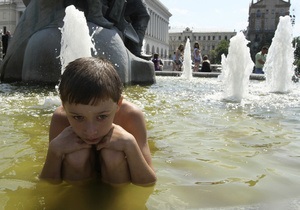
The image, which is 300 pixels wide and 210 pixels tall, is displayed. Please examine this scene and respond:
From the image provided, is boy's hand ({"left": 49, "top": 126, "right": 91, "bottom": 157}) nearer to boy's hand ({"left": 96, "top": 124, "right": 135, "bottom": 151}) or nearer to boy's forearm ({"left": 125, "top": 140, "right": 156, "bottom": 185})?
boy's hand ({"left": 96, "top": 124, "right": 135, "bottom": 151})

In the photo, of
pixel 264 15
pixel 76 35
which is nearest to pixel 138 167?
pixel 76 35

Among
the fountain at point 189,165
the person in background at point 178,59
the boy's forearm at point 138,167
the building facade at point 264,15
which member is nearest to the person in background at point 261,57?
the person in background at point 178,59

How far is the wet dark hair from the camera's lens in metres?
1.40

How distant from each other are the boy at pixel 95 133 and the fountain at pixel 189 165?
2.5 inches

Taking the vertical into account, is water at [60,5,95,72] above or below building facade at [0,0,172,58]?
below

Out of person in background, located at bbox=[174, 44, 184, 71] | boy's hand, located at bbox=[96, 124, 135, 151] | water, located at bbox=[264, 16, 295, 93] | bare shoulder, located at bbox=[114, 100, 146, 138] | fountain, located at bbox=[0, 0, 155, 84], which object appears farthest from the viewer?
person in background, located at bbox=[174, 44, 184, 71]

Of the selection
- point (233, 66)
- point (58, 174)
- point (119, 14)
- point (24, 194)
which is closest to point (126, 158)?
point (58, 174)

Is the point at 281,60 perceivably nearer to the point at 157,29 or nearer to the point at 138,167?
the point at 138,167

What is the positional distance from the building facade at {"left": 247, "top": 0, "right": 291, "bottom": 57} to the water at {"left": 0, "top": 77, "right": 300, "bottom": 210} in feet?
253

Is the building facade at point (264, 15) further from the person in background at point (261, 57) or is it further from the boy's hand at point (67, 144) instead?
the boy's hand at point (67, 144)

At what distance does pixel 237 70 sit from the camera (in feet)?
20.8

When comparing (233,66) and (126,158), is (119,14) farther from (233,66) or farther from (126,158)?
(126,158)

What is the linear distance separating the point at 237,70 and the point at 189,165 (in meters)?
4.57

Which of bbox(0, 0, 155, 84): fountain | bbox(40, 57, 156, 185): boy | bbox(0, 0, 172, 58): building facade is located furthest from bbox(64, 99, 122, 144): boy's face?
bbox(0, 0, 172, 58): building facade
